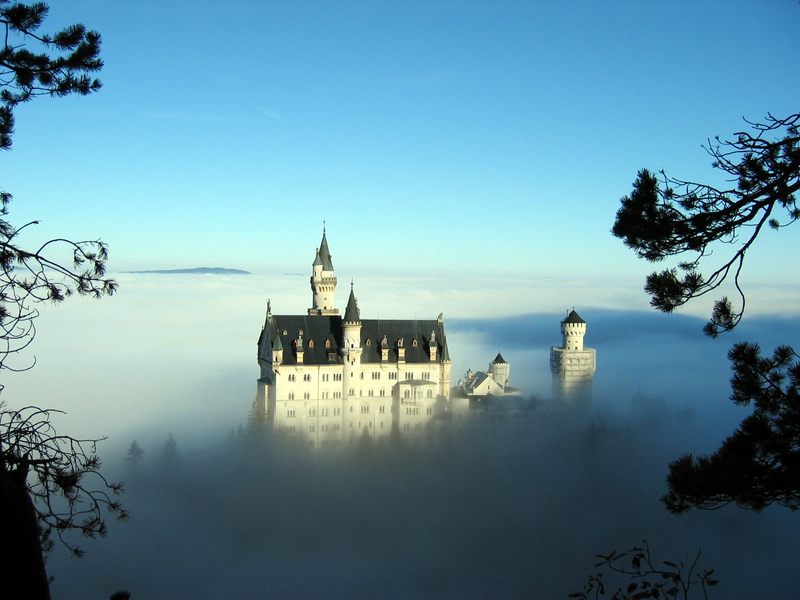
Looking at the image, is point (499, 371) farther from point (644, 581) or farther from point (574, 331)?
point (644, 581)

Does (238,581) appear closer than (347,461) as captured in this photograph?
Yes

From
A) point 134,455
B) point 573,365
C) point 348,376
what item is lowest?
point 134,455

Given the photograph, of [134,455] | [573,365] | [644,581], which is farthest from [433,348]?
[644,581]

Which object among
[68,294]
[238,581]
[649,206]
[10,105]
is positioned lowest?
[238,581]

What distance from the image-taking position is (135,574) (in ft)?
166

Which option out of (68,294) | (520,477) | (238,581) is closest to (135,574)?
(238,581)

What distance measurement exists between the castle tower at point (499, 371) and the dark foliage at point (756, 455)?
2391 inches

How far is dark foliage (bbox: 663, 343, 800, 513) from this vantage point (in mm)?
12586

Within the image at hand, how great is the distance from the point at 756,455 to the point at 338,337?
52152 millimetres

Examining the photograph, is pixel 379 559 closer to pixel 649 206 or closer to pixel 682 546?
pixel 682 546

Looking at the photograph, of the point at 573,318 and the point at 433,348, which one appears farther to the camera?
the point at 573,318

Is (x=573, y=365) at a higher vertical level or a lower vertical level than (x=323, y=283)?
lower

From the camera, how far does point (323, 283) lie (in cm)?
6988

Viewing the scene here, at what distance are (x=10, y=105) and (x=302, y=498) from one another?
51.7 metres
